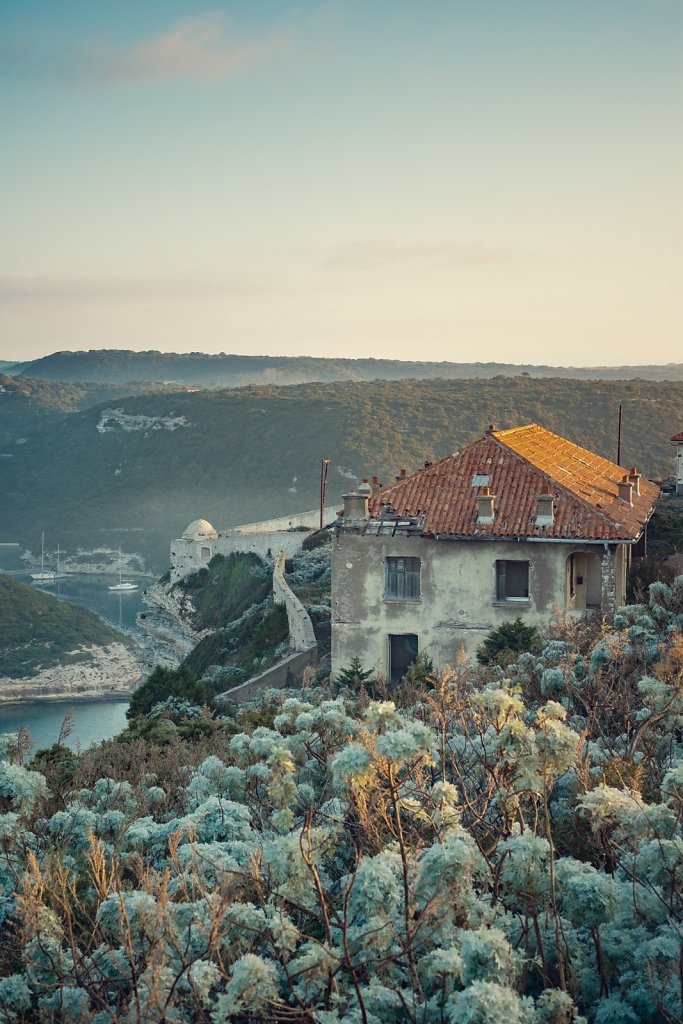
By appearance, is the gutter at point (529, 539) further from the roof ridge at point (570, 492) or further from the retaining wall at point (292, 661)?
the retaining wall at point (292, 661)

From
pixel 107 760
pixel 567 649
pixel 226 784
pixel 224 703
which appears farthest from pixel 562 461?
pixel 226 784

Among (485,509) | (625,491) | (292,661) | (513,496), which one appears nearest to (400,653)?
(485,509)

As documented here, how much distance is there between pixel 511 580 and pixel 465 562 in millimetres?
967

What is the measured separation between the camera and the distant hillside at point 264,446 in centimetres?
11600

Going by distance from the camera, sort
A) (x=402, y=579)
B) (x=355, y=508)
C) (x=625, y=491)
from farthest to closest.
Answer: (x=625, y=491) → (x=355, y=508) → (x=402, y=579)

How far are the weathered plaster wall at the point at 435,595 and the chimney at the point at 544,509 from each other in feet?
1.66

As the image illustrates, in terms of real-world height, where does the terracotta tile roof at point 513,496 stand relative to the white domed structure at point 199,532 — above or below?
above

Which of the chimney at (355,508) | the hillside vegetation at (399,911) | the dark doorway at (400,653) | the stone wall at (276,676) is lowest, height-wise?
the stone wall at (276,676)

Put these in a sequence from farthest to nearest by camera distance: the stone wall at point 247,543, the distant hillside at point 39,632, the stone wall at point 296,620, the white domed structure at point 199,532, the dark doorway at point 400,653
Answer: the distant hillside at point 39,632
the white domed structure at point 199,532
the stone wall at point 247,543
the stone wall at point 296,620
the dark doorway at point 400,653

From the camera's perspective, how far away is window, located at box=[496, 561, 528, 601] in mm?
23438

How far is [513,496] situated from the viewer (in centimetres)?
2455

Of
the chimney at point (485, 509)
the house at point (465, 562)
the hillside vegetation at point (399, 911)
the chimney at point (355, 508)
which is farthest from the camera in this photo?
the chimney at point (355, 508)

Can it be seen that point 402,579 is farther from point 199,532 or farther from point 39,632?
point 39,632

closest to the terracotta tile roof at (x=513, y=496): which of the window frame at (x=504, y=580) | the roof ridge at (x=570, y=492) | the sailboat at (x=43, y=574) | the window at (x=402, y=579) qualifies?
the roof ridge at (x=570, y=492)
